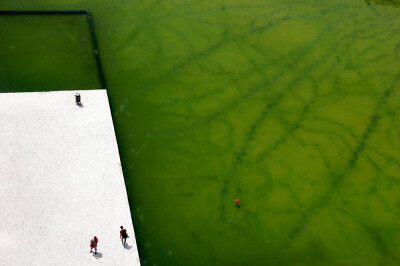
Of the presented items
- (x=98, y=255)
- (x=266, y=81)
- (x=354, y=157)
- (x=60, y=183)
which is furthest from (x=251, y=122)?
(x=98, y=255)

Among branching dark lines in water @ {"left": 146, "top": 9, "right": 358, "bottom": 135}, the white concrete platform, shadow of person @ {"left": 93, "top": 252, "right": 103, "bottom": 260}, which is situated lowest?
shadow of person @ {"left": 93, "top": 252, "right": 103, "bottom": 260}

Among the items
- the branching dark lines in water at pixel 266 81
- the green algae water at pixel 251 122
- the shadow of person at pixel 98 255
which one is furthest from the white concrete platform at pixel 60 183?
the branching dark lines in water at pixel 266 81

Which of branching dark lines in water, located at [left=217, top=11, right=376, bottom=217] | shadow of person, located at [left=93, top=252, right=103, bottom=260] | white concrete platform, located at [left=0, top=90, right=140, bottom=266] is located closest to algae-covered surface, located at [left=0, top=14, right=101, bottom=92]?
white concrete platform, located at [left=0, top=90, right=140, bottom=266]

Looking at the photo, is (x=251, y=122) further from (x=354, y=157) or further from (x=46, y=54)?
(x=46, y=54)

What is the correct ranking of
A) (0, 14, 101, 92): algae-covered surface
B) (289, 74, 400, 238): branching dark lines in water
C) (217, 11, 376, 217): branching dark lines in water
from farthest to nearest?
(0, 14, 101, 92): algae-covered surface
(217, 11, 376, 217): branching dark lines in water
(289, 74, 400, 238): branching dark lines in water

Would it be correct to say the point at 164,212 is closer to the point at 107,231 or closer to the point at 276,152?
the point at 107,231

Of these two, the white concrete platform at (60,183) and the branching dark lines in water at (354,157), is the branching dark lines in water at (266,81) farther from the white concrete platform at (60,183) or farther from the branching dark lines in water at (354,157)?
the branching dark lines in water at (354,157)

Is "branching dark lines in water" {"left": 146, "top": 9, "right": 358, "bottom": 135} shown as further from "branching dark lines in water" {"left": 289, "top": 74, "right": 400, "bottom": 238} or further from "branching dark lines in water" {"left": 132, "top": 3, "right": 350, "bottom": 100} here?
"branching dark lines in water" {"left": 289, "top": 74, "right": 400, "bottom": 238}
